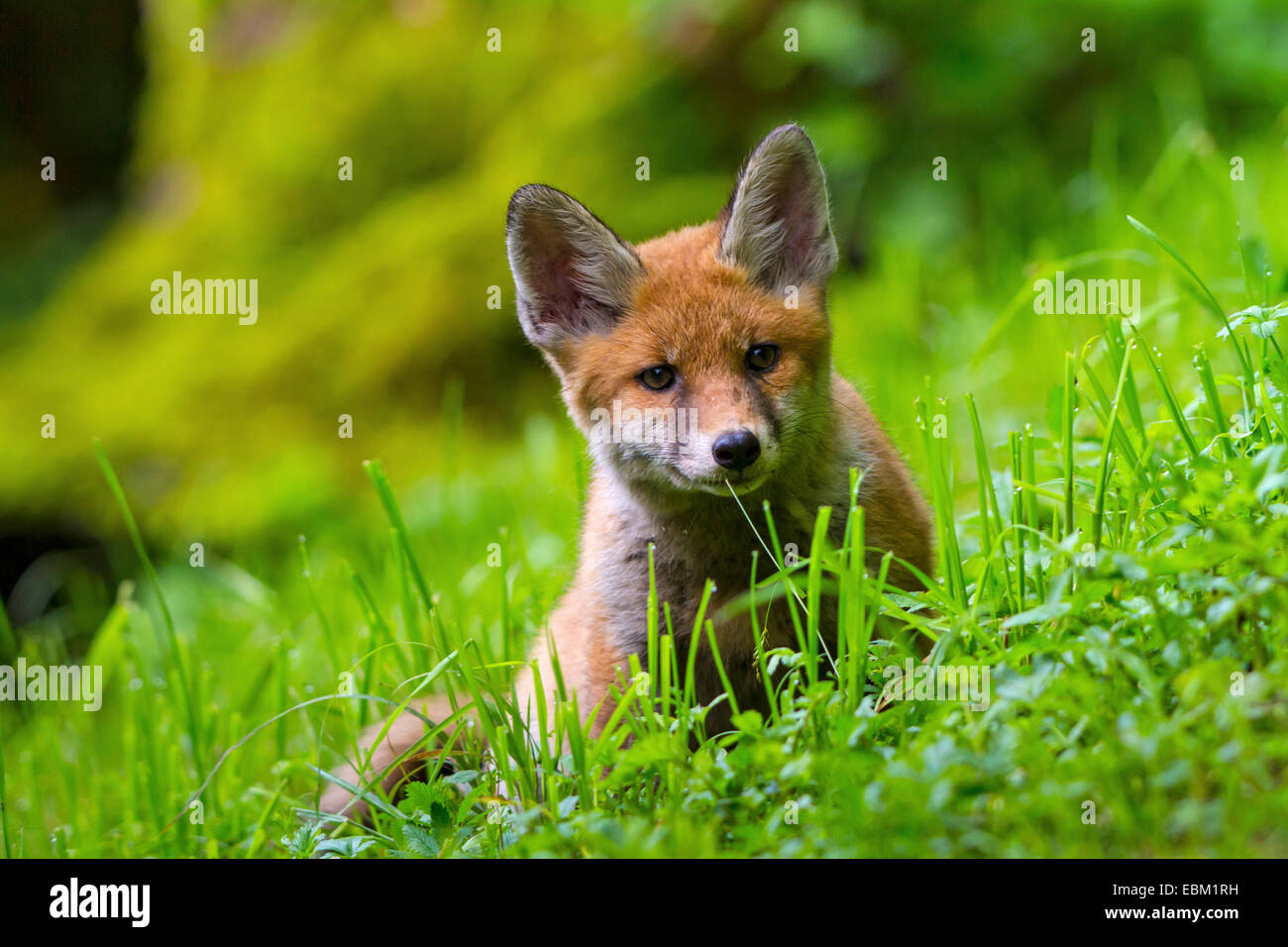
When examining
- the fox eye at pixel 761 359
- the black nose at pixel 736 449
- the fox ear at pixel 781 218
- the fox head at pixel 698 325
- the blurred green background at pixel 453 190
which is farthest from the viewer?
the blurred green background at pixel 453 190

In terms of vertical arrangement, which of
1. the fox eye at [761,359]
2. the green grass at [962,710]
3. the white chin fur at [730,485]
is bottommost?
the green grass at [962,710]

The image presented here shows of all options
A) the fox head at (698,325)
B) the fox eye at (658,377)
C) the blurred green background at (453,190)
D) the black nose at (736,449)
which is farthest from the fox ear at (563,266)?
the blurred green background at (453,190)

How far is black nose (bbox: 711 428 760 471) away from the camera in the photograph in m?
2.91

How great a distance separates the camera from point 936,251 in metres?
7.19

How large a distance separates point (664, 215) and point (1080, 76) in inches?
112

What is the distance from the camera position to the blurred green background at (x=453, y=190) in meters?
7.02

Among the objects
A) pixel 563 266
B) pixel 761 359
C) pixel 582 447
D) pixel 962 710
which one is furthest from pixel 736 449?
pixel 582 447

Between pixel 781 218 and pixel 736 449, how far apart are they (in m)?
0.97

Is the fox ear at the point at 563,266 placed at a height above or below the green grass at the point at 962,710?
above

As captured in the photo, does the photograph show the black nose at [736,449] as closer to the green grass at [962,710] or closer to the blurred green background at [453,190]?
the green grass at [962,710]

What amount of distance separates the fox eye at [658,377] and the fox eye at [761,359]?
8.9 inches

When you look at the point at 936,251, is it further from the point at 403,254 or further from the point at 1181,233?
the point at 403,254

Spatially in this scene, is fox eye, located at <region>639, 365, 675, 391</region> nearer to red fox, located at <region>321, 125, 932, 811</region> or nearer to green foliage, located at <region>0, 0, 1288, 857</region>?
red fox, located at <region>321, 125, 932, 811</region>
